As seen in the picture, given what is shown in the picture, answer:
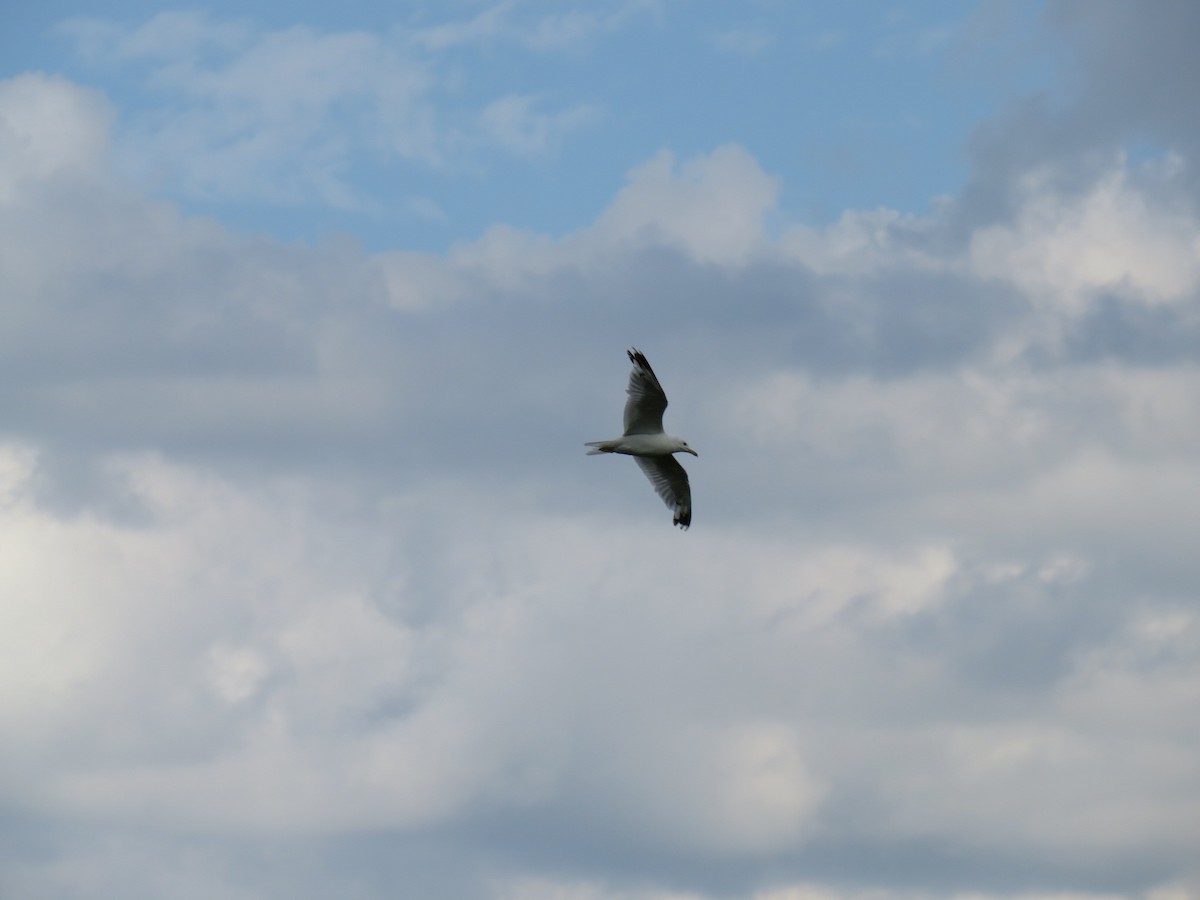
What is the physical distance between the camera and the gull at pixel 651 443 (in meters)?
83.2

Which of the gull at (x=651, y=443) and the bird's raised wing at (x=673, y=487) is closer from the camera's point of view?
the gull at (x=651, y=443)

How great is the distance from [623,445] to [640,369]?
306 centimetres

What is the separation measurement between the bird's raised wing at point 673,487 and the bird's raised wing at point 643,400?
9.07 ft

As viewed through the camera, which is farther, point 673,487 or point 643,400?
point 673,487

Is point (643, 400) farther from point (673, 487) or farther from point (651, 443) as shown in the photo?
point (673, 487)

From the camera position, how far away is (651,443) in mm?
84562

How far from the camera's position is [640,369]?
82875 mm

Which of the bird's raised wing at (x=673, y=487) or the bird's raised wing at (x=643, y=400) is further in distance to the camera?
the bird's raised wing at (x=673, y=487)

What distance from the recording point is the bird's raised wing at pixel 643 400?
272 feet

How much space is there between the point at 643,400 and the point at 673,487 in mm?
5553

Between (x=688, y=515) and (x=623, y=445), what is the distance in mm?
5058

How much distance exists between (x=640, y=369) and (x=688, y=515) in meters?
7.53

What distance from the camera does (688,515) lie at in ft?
289

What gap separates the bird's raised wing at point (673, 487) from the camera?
87.4 metres
